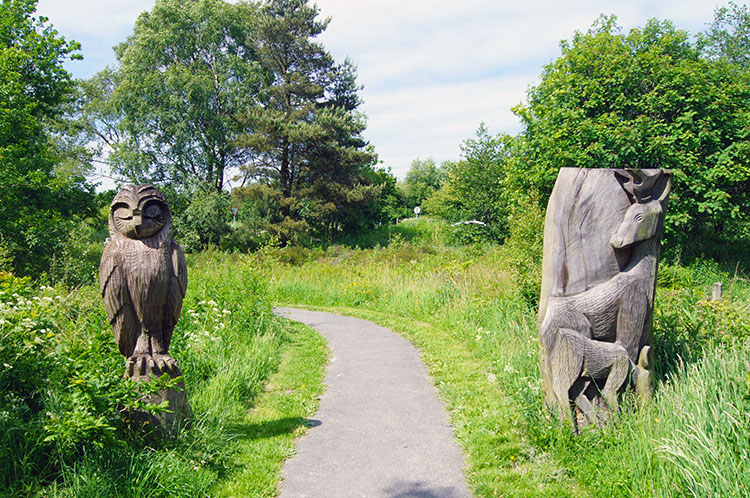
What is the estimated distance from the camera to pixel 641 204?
4301 mm

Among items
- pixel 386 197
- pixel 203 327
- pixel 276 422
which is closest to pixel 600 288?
pixel 276 422

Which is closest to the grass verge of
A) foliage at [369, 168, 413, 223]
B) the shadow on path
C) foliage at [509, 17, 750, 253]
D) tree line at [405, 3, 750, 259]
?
the shadow on path

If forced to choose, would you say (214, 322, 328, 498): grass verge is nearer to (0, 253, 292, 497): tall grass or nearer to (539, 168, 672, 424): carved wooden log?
(0, 253, 292, 497): tall grass

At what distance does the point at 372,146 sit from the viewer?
37.8 metres

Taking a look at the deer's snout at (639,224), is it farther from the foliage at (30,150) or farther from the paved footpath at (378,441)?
the foliage at (30,150)

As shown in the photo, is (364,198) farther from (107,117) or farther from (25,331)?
(25,331)

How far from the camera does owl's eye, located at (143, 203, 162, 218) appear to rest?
423 centimetres

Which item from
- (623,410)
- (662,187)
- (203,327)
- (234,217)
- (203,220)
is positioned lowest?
(623,410)

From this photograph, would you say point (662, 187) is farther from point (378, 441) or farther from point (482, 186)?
point (482, 186)

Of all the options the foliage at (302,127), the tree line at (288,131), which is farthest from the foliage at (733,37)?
the foliage at (302,127)

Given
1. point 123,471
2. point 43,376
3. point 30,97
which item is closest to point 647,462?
point 123,471

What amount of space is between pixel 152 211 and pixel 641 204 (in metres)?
4.30

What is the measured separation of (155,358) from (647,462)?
3949mm

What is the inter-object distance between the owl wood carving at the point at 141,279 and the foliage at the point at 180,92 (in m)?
25.4
